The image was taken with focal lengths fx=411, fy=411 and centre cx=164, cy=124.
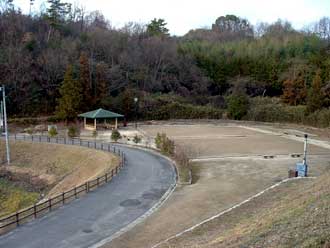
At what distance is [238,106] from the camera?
49781 mm

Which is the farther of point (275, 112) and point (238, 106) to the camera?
point (238, 106)

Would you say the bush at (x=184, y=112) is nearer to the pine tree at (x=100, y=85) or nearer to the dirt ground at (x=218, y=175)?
the pine tree at (x=100, y=85)

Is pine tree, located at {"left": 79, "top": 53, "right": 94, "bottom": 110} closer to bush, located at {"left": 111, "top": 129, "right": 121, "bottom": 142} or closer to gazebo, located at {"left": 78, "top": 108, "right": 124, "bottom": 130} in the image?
gazebo, located at {"left": 78, "top": 108, "right": 124, "bottom": 130}

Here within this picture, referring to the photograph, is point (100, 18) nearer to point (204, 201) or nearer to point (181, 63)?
point (181, 63)

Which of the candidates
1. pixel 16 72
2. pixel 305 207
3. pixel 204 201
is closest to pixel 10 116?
pixel 16 72

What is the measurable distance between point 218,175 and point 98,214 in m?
8.04

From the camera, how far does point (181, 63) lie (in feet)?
198

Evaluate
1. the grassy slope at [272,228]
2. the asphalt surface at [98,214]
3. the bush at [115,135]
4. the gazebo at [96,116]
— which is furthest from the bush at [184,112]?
the grassy slope at [272,228]

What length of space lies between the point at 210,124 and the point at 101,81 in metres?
13.9

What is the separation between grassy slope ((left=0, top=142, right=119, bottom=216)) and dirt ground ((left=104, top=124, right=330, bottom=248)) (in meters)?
5.94

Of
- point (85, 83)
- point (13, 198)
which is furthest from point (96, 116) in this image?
point (13, 198)

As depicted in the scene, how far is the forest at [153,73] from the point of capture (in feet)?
152

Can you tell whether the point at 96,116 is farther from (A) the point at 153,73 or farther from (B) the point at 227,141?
(A) the point at 153,73

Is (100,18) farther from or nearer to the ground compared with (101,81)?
farther from the ground
